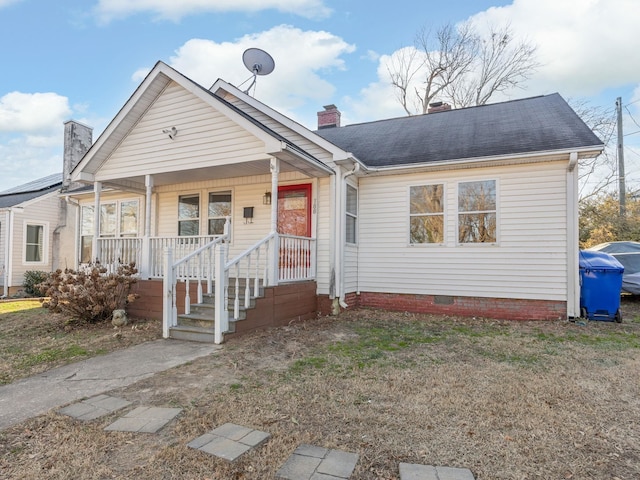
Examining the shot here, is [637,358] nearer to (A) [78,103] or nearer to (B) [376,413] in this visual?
(B) [376,413]

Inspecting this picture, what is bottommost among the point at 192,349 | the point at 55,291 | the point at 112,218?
the point at 192,349

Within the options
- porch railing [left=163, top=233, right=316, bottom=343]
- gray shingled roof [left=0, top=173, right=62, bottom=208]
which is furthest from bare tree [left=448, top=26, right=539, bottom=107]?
gray shingled roof [left=0, top=173, right=62, bottom=208]

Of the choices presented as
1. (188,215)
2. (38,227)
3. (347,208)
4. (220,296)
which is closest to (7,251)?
(38,227)

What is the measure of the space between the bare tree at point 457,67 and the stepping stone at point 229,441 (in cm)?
1955

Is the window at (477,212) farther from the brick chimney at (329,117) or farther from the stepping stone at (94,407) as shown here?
the stepping stone at (94,407)

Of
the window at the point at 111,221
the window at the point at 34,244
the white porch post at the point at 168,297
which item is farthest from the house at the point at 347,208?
the window at the point at 34,244

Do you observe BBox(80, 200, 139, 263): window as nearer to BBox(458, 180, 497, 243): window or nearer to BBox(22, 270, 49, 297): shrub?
BBox(22, 270, 49, 297): shrub

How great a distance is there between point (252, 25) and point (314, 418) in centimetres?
1349

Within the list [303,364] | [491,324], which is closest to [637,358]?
[491,324]

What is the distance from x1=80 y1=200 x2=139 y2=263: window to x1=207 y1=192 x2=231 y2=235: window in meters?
2.86

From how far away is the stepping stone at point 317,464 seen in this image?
2.15 meters

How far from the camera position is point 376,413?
3016 mm

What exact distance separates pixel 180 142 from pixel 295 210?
282cm

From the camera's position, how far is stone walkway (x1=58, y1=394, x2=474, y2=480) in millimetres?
2160
